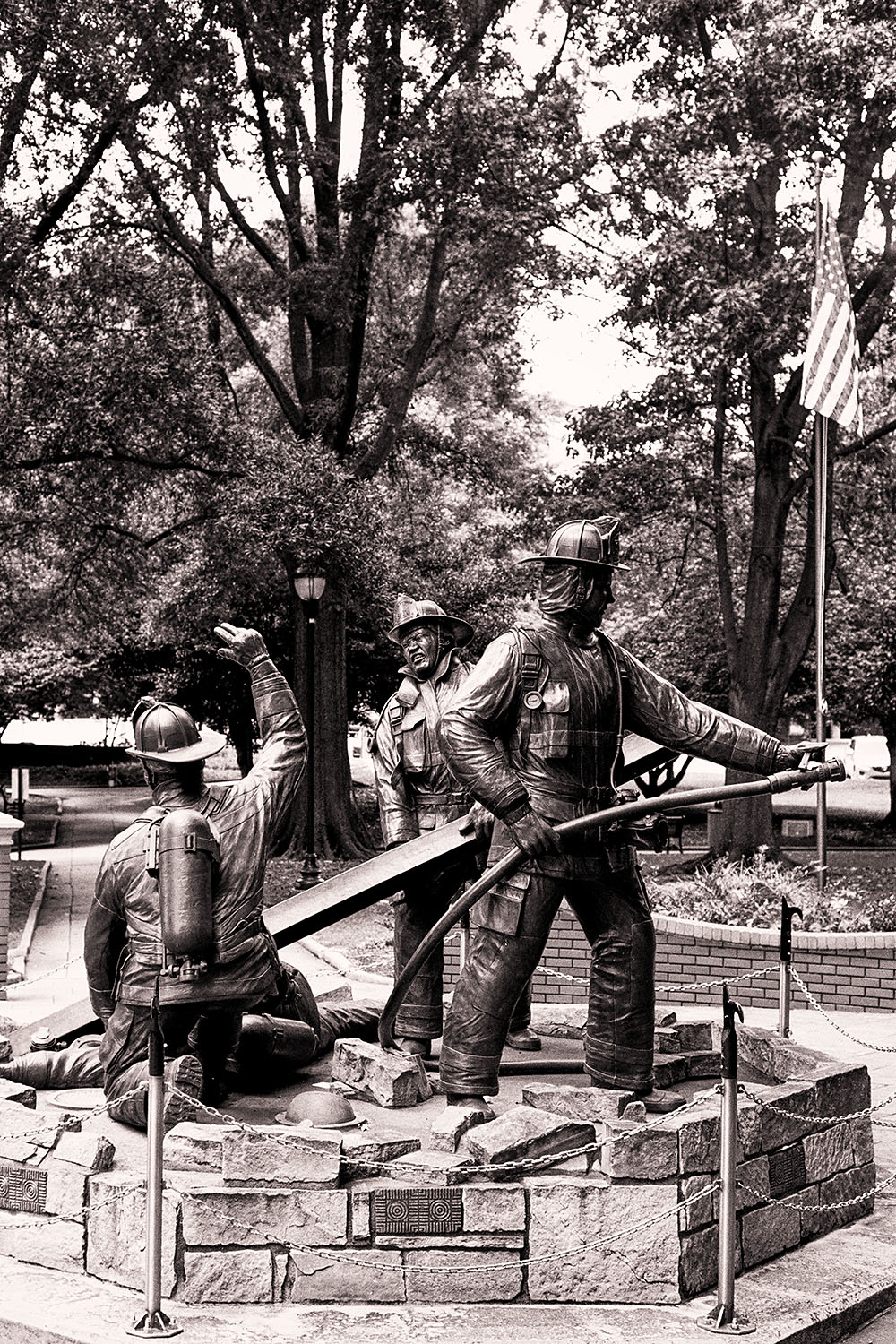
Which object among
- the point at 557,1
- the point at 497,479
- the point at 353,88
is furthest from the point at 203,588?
the point at 557,1

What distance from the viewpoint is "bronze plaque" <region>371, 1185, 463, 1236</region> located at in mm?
5305

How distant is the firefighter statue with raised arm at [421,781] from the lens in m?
7.36

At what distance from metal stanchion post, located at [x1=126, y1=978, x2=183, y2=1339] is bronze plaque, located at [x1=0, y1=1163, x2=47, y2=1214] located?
89 cm

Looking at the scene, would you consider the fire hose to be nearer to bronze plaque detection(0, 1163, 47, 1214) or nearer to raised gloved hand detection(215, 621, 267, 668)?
raised gloved hand detection(215, 621, 267, 668)

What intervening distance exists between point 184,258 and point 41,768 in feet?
76.7

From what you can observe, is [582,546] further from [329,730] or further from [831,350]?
[329,730]

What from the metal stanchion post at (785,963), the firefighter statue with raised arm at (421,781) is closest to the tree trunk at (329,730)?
the metal stanchion post at (785,963)

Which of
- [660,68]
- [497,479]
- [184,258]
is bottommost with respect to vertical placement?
[497,479]

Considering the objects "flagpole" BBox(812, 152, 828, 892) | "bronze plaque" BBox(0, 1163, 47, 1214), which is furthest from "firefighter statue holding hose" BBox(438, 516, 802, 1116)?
"flagpole" BBox(812, 152, 828, 892)

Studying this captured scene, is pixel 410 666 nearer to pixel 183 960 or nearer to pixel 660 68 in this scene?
pixel 183 960

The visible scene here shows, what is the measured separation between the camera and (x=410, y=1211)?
5316mm

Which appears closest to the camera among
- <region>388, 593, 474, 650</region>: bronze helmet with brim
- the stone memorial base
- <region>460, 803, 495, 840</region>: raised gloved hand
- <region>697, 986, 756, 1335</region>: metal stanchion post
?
<region>697, 986, 756, 1335</region>: metal stanchion post

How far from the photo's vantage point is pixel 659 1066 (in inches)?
267

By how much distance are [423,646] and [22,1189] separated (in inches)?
131
